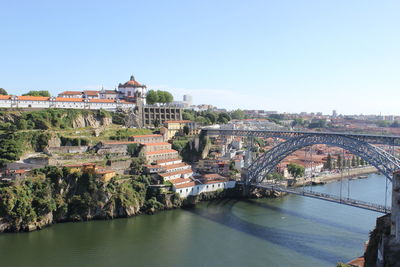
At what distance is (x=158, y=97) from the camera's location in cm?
3192

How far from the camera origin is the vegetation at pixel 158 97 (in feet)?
103

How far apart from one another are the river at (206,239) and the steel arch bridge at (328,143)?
2.64m

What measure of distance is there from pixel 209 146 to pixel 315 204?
30.8 feet

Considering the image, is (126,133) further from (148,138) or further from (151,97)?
(151,97)

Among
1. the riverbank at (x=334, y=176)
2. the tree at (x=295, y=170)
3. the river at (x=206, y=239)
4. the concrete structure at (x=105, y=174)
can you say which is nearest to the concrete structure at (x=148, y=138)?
the concrete structure at (x=105, y=174)

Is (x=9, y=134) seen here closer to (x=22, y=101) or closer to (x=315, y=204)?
(x=22, y=101)

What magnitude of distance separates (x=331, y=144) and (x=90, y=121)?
1599 centimetres

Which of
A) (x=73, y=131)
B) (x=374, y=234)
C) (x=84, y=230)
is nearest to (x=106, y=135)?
(x=73, y=131)

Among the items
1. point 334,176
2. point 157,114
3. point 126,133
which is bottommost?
point 334,176

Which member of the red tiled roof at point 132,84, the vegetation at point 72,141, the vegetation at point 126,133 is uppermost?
the red tiled roof at point 132,84

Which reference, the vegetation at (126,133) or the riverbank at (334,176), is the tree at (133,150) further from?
the riverbank at (334,176)

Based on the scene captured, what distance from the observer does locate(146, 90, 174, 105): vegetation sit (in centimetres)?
3150

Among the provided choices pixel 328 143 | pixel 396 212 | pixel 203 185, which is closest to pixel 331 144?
pixel 328 143

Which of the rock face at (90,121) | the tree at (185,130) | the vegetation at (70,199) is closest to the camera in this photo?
the vegetation at (70,199)
